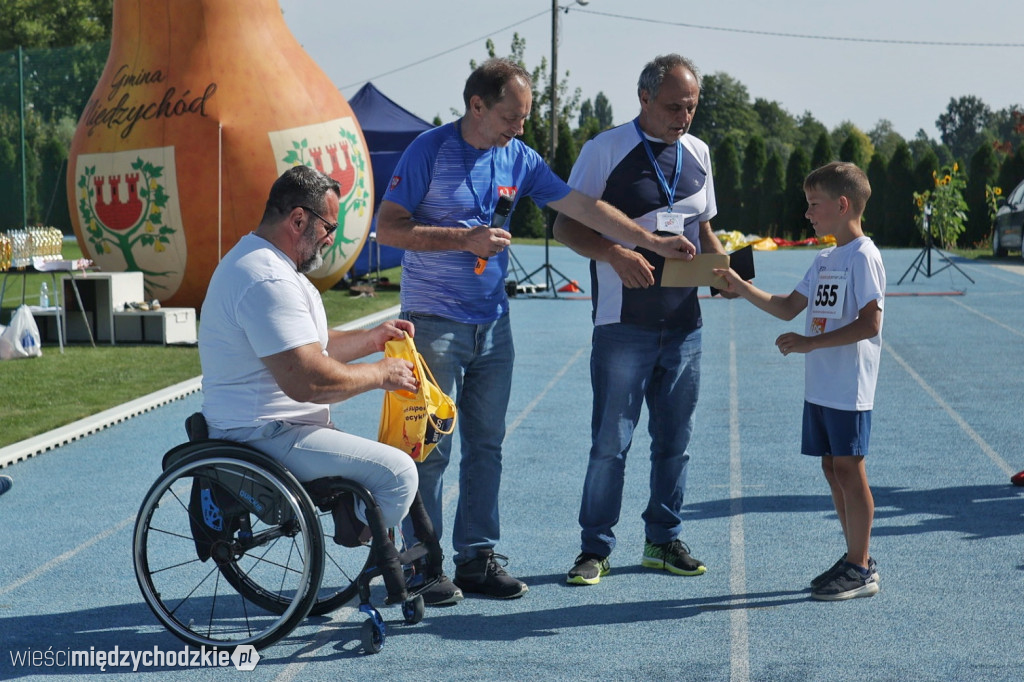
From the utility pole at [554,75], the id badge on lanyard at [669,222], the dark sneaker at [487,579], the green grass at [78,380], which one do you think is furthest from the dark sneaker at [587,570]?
the utility pole at [554,75]

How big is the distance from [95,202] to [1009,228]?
22.1 m

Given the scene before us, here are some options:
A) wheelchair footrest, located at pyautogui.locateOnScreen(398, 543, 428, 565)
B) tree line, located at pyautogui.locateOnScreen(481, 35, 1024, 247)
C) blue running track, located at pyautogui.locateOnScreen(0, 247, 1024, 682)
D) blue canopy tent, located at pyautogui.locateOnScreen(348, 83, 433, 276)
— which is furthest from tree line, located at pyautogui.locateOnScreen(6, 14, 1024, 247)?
wheelchair footrest, located at pyautogui.locateOnScreen(398, 543, 428, 565)

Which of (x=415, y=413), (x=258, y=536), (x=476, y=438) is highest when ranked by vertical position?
(x=415, y=413)

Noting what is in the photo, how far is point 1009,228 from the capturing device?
27922 millimetres

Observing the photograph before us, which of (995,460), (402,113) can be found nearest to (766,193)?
(402,113)

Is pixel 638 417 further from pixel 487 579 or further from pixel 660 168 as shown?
pixel 660 168

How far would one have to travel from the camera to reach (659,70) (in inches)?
173

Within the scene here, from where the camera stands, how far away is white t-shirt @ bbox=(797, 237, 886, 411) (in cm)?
434

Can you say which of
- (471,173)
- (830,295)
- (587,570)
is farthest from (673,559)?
(471,173)

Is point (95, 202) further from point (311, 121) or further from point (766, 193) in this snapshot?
point (766, 193)

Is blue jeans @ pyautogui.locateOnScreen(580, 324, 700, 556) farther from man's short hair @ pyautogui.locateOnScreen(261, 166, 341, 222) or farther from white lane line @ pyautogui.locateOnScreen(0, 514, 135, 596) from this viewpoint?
white lane line @ pyautogui.locateOnScreen(0, 514, 135, 596)

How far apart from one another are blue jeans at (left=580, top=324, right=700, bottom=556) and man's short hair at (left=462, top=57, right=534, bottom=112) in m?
1.07

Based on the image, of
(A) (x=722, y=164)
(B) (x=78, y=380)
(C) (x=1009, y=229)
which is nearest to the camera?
(B) (x=78, y=380)

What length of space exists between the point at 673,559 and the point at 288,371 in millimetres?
1926
